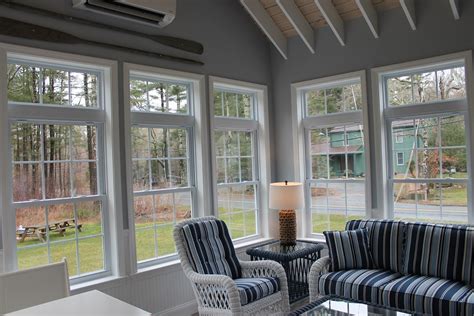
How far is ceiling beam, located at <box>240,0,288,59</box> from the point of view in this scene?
14.8ft

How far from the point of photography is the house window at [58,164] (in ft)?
10.2

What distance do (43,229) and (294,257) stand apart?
2.25m

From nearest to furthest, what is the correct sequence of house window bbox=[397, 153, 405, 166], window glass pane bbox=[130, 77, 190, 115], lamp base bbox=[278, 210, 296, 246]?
window glass pane bbox=[130, 77, 190, 115], house window bbox=[397, 153, 405, 166], lamp base bbox=[278, 210, 296, 246]

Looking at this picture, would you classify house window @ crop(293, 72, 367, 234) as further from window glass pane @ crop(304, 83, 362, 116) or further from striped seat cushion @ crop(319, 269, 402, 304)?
striped seat cushion @ crop(319, 269, 402, 304)

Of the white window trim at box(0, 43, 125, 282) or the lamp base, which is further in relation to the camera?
the lamp base

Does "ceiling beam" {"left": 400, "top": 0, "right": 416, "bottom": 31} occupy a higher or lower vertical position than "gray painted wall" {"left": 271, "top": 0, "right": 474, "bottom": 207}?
higher

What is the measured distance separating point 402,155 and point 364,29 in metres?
1.40

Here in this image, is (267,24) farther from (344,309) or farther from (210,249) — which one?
(344,309)

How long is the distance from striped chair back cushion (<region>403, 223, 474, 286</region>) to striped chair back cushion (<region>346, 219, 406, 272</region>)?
0.21 ft

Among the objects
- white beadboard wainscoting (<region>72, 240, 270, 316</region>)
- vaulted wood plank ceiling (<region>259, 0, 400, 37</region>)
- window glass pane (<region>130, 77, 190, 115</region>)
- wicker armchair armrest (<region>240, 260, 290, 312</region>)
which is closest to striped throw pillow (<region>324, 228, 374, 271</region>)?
wicker armchair armrest (<region>240, 260, 290, 312</region>)

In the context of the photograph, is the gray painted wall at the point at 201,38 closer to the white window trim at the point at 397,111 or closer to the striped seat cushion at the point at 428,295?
the white window trim at the point at 397,111

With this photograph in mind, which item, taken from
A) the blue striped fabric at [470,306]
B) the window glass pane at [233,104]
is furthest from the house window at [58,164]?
the blue striped fabric at [470,306]

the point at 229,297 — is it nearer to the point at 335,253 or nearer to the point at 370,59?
the point at 335,253

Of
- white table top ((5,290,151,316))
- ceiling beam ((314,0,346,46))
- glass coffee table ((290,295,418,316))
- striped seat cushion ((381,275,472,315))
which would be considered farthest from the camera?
ceiling beam ((314,0,346,46))
